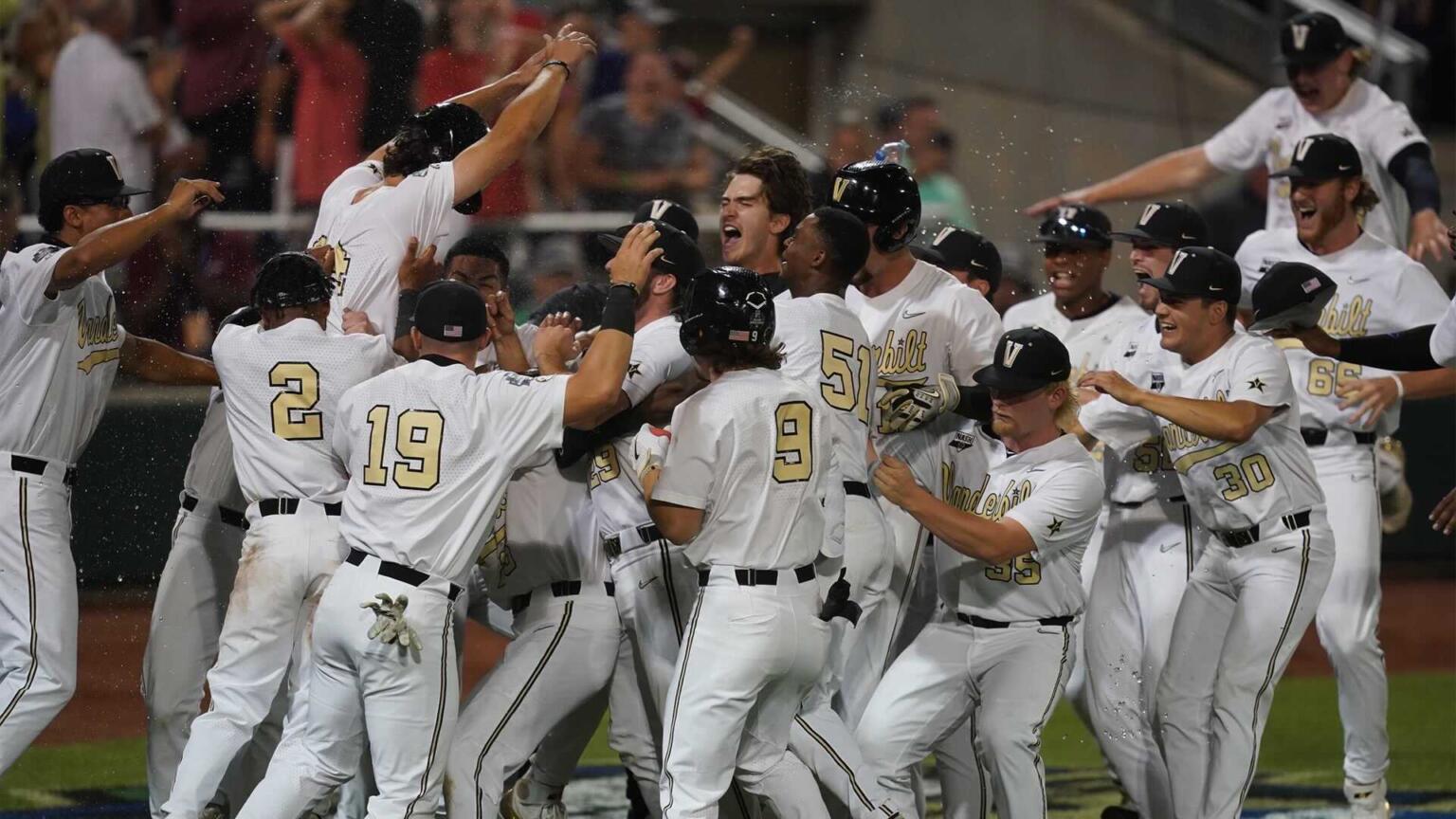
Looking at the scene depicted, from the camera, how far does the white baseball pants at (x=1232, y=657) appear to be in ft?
19.5

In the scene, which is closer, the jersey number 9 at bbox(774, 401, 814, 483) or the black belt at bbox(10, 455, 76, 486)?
the jersey number 9 at bbox(774, 401, 814, 483)

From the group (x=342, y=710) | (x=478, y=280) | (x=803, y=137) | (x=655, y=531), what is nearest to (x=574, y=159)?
(x=803, y=137)

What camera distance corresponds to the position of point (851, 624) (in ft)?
19.6

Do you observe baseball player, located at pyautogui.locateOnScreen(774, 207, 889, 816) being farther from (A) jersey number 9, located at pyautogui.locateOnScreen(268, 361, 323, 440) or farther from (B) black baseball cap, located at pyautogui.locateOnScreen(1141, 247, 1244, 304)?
(A) jersey number 9, located at pyautogui.locateOnScreen(268, 361, 323, 440)

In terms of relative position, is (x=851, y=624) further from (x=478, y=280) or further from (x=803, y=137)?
(x=803, y=137)

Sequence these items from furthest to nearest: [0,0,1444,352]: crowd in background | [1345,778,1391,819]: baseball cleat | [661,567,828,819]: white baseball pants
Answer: [0,0,1444,352]: crowd in background → [1345,778,1391,819]: baseball cleat → [661,567,828,819]: white baseball pants

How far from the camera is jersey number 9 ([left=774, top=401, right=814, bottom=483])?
201 inches

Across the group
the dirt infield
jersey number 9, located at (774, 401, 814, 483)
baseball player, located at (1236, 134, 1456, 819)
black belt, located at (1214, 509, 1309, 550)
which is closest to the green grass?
the dirt infield

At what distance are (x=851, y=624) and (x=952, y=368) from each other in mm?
1058

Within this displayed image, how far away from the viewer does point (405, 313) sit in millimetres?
6230

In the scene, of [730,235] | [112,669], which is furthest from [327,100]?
[730,235]

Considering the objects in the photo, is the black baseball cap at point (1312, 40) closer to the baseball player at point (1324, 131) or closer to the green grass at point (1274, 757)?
the baseball player at point (1324, 131)

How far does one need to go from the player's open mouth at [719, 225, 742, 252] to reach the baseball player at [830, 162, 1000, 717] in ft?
1.23

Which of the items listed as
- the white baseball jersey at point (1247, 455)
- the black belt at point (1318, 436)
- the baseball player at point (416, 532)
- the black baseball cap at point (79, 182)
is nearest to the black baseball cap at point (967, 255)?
the white baseball jersey at point (1247, 455)
